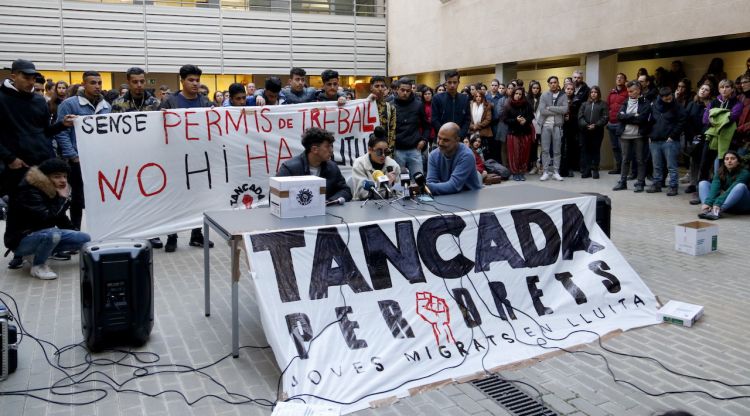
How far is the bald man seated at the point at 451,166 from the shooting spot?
6.18 metres

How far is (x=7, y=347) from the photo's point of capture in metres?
4.19

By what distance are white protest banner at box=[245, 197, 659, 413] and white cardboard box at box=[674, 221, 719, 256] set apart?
2.27 meters

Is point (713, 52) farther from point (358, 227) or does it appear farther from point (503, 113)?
point (358, 227)

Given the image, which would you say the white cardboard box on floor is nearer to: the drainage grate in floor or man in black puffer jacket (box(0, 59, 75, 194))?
the drainage grate in floor

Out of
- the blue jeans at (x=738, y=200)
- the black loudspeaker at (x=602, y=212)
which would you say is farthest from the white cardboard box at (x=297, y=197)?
the blue jeans at (x=738, y=200)

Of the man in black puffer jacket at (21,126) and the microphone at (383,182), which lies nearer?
the microphone at (383,182)

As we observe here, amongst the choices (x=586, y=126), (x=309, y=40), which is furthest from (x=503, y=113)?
(x=309, y=40)

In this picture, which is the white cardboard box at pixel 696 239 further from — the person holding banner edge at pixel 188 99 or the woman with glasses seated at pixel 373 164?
the person holding banner edge at pixel 188 99

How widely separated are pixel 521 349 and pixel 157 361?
2606mm

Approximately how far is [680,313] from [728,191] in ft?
17.5

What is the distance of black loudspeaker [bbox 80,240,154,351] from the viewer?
4.57 metres

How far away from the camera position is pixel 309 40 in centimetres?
2425

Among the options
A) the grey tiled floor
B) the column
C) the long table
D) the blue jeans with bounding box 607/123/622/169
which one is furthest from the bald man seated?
the column

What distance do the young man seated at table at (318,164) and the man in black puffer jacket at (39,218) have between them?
2.60m
